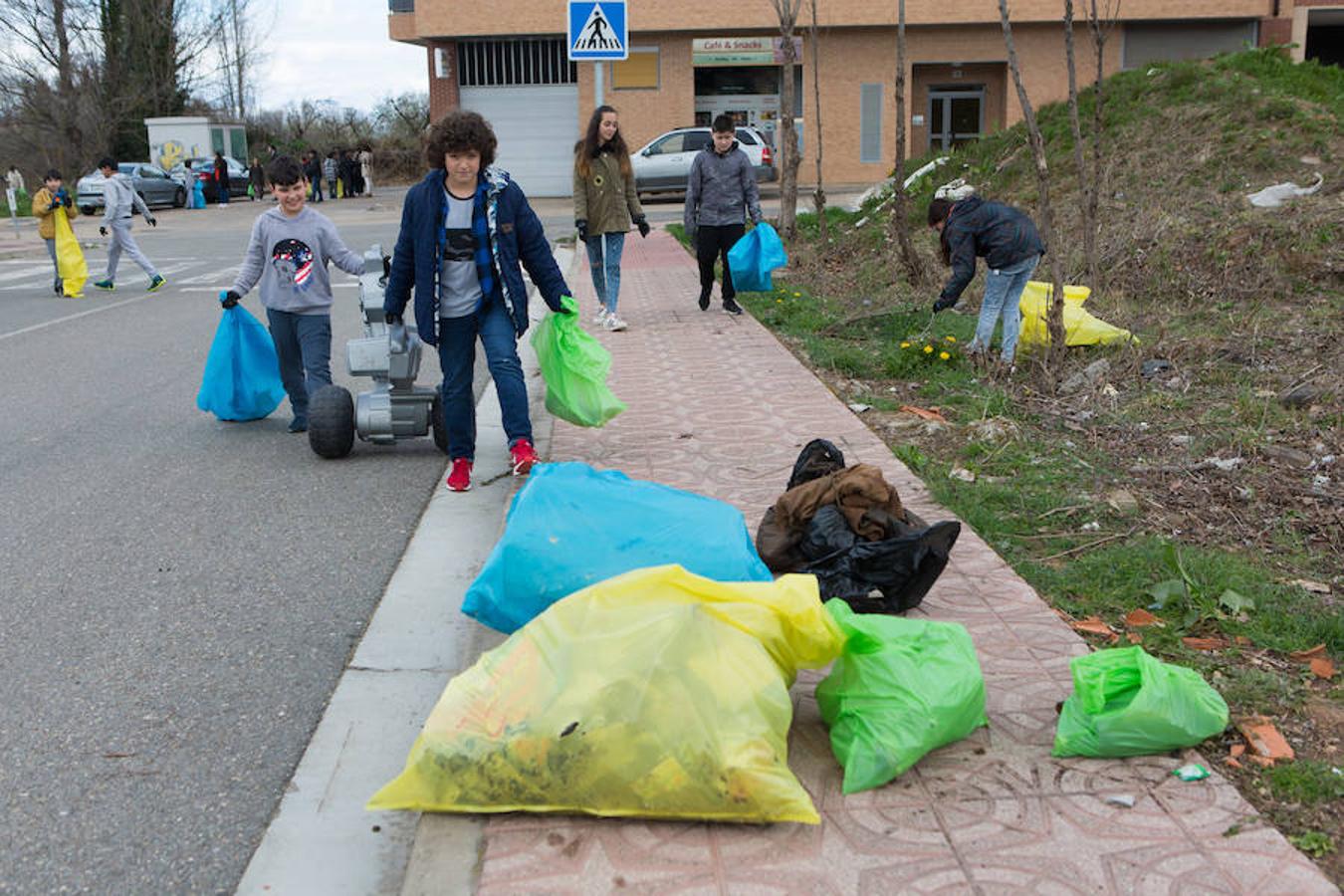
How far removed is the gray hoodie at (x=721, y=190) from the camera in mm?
11070

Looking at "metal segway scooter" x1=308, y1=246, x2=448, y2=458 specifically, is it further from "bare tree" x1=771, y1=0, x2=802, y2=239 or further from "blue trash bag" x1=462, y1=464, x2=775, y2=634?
"bare tree" x1=771, y1=0, x2=802, y2=239

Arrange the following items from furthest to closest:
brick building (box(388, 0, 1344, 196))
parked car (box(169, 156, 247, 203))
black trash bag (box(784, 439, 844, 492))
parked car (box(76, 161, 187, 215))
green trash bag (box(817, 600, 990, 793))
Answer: parked car (box(169, 156, 247, 203))
parked car (box(76, 161, 187, 215))
brick building (box(388, 0, 1344, 196))
black trash bag (box(784, 439, 844, 492))
green trash bag (box(817, 600, 990, 793))

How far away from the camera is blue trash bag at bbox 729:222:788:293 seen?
11.2 meters

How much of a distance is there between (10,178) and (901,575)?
39448 mm

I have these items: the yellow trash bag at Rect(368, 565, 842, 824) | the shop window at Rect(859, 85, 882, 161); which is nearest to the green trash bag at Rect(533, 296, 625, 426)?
the yellow trash bag at Rect(368, 565, 842, 824)

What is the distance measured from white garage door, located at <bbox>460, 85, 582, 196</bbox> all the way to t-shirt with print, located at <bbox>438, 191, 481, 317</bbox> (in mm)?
30117

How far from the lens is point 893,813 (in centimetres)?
311

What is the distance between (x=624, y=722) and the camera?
2992 millimetres

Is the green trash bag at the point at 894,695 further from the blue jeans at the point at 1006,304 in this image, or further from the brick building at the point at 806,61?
the brick building at the point at 806,61

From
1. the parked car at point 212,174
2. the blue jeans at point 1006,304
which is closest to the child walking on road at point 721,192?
the blue jeans at point 1006,304

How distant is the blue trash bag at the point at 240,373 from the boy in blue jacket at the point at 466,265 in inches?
75.2

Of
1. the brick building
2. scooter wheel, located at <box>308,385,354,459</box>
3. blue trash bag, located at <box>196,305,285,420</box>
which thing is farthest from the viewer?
the brick building

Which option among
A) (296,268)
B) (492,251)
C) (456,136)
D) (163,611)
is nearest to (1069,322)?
(492,251)

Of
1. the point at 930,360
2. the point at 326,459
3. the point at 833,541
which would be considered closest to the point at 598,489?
the point at 833,541
